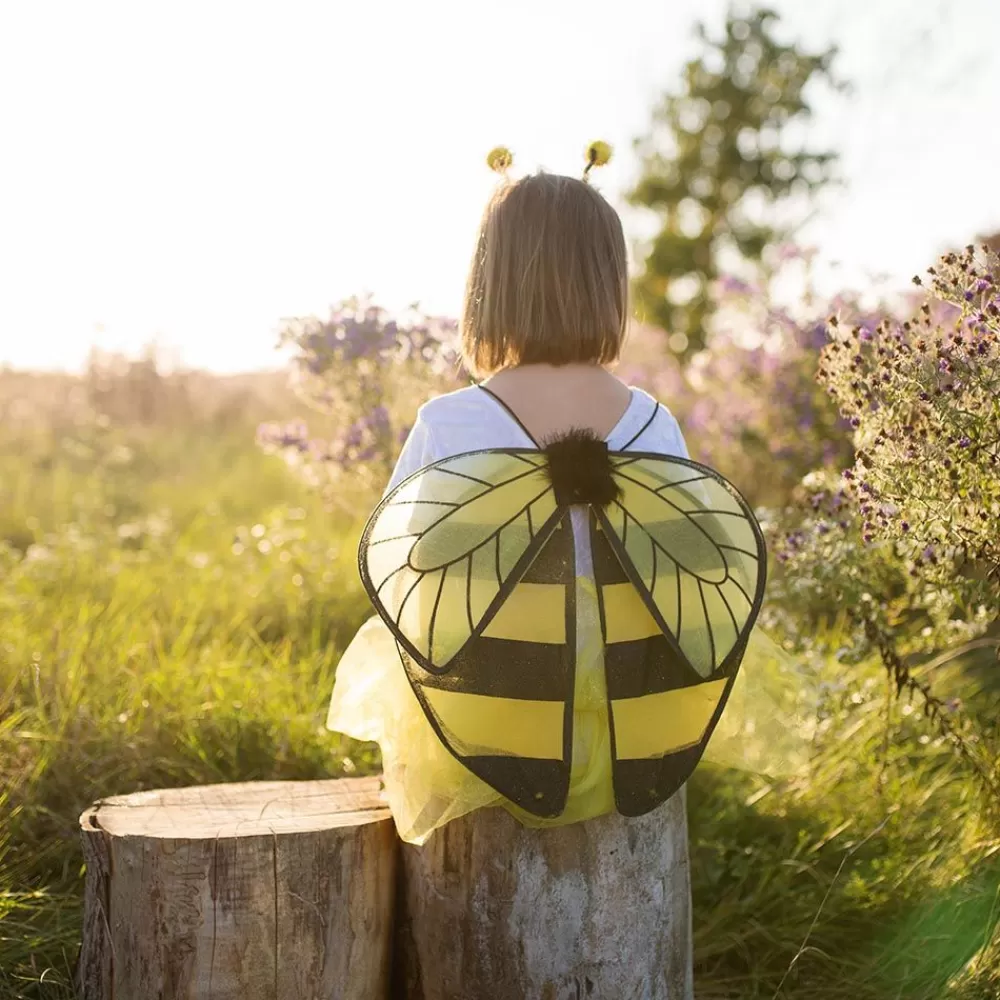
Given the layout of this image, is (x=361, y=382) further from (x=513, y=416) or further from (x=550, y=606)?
(x=550, y=606)

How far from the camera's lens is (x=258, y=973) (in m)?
2.05

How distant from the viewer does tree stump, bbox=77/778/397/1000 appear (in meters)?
2.02

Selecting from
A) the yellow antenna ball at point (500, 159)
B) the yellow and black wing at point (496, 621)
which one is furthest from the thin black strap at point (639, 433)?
the yellow antenna ball at point (500, 159)

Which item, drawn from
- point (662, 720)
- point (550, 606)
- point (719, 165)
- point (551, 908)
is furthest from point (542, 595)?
point (719, 165)

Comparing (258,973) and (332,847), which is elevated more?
(332,847)

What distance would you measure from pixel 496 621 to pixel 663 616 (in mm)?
295

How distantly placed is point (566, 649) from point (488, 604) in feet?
0.51

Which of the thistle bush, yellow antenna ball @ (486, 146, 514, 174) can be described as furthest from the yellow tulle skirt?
the thistle bush

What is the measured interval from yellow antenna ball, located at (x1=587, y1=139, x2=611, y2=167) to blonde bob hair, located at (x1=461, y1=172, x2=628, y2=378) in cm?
12

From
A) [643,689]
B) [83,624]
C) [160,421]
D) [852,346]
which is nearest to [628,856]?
[643,689]

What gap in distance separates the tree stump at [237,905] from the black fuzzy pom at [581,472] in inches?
30.9

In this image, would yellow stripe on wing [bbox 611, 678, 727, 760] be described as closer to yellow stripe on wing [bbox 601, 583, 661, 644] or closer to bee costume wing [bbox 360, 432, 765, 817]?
bee costume wing [bbox 360, 432, 765, 817]

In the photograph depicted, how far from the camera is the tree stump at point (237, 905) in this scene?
6.61 feet

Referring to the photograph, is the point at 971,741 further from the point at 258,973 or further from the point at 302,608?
the point at 302,608
